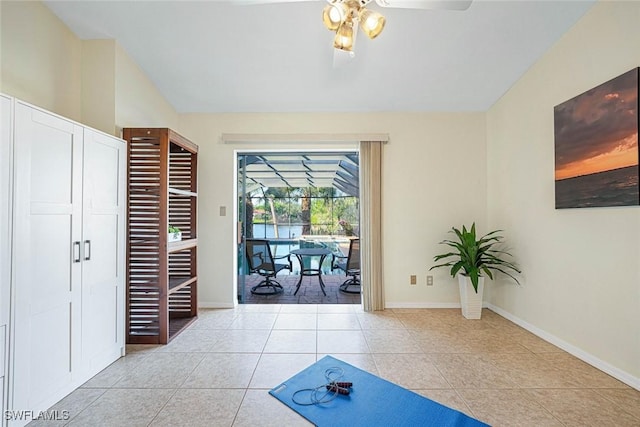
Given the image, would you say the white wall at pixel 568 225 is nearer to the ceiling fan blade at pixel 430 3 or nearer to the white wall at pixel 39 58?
the ceiling fan blade at pixel 430 3

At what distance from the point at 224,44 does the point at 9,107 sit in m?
1.75

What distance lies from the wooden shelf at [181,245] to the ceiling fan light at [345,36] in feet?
7.45

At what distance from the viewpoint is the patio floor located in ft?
14.0

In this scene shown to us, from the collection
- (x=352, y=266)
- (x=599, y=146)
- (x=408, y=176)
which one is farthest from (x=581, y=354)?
(x=352, y=266)

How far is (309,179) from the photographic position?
6055mm

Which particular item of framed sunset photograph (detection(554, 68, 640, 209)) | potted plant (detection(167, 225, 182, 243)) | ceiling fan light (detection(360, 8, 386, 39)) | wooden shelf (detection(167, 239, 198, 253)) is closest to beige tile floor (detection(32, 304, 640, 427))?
wooden shelf (detection(167, 239, 198, 253))

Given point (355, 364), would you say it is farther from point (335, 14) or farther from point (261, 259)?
point (261, 259)

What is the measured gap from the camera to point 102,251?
90.4 inches

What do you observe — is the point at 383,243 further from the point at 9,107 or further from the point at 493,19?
the point at 9,107

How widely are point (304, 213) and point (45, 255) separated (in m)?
4.46

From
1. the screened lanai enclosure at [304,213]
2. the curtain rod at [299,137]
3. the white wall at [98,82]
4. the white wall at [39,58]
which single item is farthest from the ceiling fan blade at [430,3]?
the screened lanai enclosure at [304,213]

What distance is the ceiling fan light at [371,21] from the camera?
1.67 m

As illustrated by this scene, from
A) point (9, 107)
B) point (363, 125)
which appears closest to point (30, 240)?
point (9, 107)

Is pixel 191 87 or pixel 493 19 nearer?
pixel 493 19
